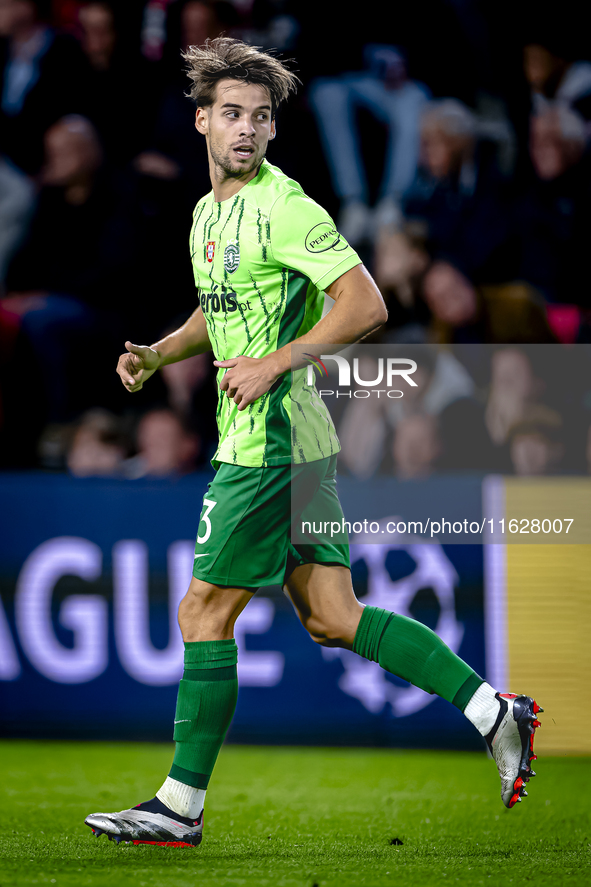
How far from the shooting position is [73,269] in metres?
5.29

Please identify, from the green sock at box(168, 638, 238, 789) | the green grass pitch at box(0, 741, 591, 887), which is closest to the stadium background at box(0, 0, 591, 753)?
the green grass pitch at box(0, 741, 591, 887)

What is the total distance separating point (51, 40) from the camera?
5.67m

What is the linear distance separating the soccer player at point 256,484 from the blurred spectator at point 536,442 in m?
1.88

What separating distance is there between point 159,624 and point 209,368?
1.41m

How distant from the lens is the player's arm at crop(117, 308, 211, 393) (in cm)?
278

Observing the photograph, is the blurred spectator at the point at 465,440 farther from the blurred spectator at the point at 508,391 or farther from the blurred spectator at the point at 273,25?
the blurred spectator at the point at 273,25

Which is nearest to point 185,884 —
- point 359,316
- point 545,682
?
point 359,316

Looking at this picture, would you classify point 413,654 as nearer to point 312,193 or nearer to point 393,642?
point 393,642

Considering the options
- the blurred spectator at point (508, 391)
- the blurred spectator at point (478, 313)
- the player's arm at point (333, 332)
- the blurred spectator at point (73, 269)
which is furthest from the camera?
the blurred spectator at point (73, 269)

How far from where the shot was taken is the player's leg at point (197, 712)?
259cm

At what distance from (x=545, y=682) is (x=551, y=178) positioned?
2.73m

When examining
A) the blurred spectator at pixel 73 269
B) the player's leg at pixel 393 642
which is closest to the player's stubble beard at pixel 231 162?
the player's leg at pixel 393 642

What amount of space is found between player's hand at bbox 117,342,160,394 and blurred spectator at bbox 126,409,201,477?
2.03 meters

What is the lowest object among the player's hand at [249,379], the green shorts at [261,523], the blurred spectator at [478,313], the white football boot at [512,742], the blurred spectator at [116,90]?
the white football boot at [512,742]
